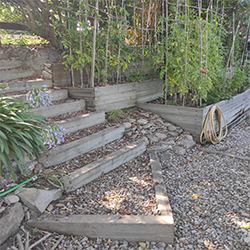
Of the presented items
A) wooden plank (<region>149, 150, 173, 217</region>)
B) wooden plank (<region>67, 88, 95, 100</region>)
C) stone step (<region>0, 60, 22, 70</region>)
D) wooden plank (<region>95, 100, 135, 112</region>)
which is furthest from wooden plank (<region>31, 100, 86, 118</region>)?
stone step (<region>0, 60, 22, 70</region>)

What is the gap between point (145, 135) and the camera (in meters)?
3.48

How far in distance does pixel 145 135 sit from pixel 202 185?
1261 mm

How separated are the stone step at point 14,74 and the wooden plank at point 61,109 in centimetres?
131

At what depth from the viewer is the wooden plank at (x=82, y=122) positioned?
283cm

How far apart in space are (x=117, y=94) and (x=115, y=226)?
2548 millimetres

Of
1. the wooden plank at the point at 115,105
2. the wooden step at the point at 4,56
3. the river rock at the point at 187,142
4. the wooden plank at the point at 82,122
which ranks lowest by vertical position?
the river rock at the point at 187,142

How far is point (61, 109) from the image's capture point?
10.4 ft

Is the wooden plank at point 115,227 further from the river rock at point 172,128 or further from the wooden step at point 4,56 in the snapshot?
the wooden step at point 4,56

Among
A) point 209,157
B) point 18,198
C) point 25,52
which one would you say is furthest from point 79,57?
point 209,157

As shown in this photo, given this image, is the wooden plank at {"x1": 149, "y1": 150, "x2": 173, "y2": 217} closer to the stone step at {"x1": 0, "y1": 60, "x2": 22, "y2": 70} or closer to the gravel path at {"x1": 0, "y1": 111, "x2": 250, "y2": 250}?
the gravel path at {"x1": 0, "y1": 111, "x2": 250, "y2": 250}

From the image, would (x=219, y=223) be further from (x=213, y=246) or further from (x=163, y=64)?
(x=163, y=64)

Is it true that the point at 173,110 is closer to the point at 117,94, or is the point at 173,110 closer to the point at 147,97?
the point at 147,97

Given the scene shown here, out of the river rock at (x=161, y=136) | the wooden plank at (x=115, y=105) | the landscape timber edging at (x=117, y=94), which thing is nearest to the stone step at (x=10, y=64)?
the landscape timber edging at (x=117, y=94)

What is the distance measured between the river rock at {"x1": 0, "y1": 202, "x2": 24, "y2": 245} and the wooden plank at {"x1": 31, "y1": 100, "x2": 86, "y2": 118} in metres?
1.40
